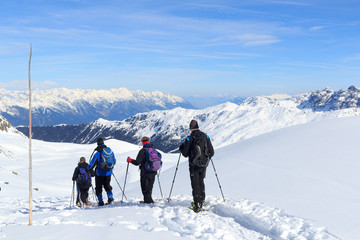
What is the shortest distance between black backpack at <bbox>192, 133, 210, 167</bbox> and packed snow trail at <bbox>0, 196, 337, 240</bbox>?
5.60 feet

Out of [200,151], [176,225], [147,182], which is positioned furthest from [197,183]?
[147,182]

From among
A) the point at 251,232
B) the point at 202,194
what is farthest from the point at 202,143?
the point at 251,232

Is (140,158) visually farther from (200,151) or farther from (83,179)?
(83,179)

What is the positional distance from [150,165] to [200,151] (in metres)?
2.55

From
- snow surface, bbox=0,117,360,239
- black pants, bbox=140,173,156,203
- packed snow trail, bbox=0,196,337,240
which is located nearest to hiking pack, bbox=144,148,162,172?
black pants, bbox=140,173,156,203

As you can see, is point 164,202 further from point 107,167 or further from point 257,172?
point 257,172

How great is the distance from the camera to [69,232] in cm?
716

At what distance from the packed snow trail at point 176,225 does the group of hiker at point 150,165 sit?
1.07m

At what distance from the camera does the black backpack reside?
9789 mm

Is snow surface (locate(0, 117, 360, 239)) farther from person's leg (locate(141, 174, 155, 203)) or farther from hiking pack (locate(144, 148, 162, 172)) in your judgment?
hiking pack (locate(144, 148, 162, 172))

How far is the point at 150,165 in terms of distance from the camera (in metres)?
11.3

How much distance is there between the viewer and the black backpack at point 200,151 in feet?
32.1

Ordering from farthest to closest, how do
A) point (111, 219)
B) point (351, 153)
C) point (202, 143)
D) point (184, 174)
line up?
point (184, 174) < point (351, 153) < point (202, 143) < point (111, 219)

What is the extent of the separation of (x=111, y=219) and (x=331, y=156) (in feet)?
34.1
